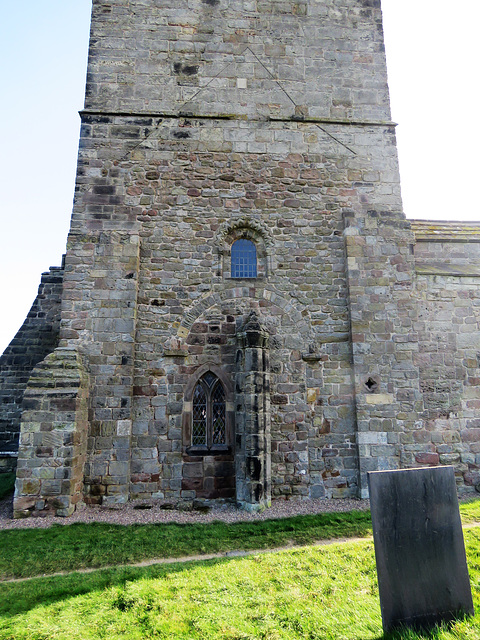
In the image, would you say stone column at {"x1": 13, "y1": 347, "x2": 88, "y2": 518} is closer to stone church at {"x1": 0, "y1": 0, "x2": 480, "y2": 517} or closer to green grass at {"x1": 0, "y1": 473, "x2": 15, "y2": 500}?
stone church at {"x1": 0, "y1": 0, "x2": 480, "y2": 517}

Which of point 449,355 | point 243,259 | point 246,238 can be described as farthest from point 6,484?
point 449,355

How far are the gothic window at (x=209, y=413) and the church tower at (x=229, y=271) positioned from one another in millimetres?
29

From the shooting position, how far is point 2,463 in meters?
10.1

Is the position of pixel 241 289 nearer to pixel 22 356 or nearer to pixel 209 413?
pixel 209 413

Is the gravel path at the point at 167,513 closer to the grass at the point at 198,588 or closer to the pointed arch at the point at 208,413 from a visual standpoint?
the grass at the point at 198,588

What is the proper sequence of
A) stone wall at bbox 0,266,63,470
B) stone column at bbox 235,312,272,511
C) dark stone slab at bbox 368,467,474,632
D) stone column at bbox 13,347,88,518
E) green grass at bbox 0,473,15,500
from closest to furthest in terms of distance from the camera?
dark stone slab at bbox 368,467,474,632, stone column at bbox 13,347,88,518, stone column at bbox 235,312,272,511, green grass at bbox 0,473,15,500, stone wall at bbox 0,266,63,470

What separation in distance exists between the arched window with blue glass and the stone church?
5 centimetres

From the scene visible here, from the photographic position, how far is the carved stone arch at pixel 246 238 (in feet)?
30.4

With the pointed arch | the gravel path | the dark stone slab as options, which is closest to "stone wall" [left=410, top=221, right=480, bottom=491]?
the gravel path

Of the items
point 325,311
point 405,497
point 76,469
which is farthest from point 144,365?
point 405,497

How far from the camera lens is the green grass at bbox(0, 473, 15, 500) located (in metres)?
8.54

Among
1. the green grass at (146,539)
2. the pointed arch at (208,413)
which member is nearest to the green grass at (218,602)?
the green grass at (146,539)

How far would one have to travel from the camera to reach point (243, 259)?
30.9 ft

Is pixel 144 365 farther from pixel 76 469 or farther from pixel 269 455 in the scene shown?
pixel 269 455
